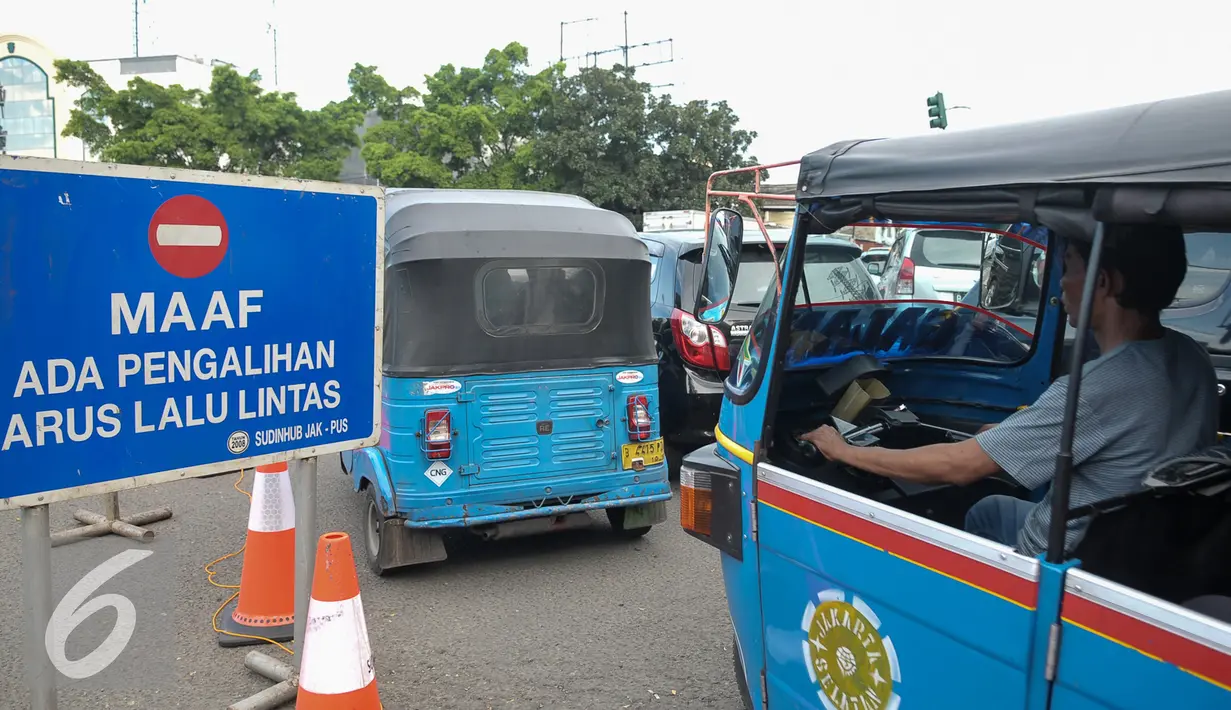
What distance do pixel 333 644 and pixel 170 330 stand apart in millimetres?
1188

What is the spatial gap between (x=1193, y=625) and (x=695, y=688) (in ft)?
8.67

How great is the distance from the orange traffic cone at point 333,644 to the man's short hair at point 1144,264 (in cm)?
250

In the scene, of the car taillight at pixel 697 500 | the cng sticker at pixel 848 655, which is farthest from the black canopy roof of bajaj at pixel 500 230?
the cng sticker at pixel 848 655

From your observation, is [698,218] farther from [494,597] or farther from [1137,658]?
[1137,658]

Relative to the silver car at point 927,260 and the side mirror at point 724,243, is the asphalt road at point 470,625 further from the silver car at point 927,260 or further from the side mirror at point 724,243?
the silver car at point 927,260

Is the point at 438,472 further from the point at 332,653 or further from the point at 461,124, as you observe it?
the point at 461,124

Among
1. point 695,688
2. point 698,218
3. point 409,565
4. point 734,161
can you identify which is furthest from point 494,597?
point 734,161

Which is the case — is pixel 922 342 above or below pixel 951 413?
above

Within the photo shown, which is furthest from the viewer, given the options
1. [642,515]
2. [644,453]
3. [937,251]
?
[937,251]

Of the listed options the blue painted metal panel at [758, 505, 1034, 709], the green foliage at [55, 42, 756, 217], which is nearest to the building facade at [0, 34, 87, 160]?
the green foliage at [55, 42, 756, 217]

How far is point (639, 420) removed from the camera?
5492 millimetres

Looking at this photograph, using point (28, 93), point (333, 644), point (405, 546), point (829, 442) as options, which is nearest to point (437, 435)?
point (405, 546)

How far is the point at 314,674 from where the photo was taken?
3.14 metres

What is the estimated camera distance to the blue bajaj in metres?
4.98
